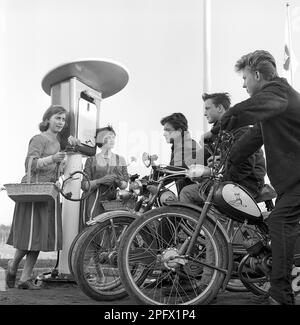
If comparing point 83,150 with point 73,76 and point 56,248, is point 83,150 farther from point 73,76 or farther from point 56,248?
point 56,248

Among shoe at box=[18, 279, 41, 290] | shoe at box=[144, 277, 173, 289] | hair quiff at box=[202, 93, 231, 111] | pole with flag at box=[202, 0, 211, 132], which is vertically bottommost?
shoe at box=[18, 279, 41, 290]

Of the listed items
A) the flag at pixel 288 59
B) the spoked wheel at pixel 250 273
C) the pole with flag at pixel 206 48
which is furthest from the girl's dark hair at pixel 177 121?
the flag at pixel 288 59

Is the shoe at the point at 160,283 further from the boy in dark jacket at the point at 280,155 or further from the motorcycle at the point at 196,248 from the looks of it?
the boy in dark jacket at the point at 280,155

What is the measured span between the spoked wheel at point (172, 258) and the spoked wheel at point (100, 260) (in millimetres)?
422

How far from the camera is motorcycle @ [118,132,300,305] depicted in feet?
9.34

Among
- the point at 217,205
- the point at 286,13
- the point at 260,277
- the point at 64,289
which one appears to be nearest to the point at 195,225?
the point at 217,205

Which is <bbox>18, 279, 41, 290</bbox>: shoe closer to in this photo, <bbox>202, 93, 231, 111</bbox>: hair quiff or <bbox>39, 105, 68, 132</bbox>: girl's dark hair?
<bbox>39, 105, 68, 132</bbox>: girl's dark hair

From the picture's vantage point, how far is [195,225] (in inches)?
114

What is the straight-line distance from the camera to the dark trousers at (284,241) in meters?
2.70

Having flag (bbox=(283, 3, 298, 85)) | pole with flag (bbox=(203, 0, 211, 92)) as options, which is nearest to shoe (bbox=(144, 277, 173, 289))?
pole with flag (bbox=(203, 0, 211, 92))

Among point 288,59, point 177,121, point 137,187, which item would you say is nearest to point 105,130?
point 177,121

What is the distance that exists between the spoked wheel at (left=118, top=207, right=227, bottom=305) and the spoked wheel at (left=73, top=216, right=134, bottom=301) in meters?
0.42

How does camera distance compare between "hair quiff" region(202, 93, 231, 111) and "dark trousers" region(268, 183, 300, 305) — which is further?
"hair quiff" region(202, 93, 231, 111)

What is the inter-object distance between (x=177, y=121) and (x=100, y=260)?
1490 millimetres
